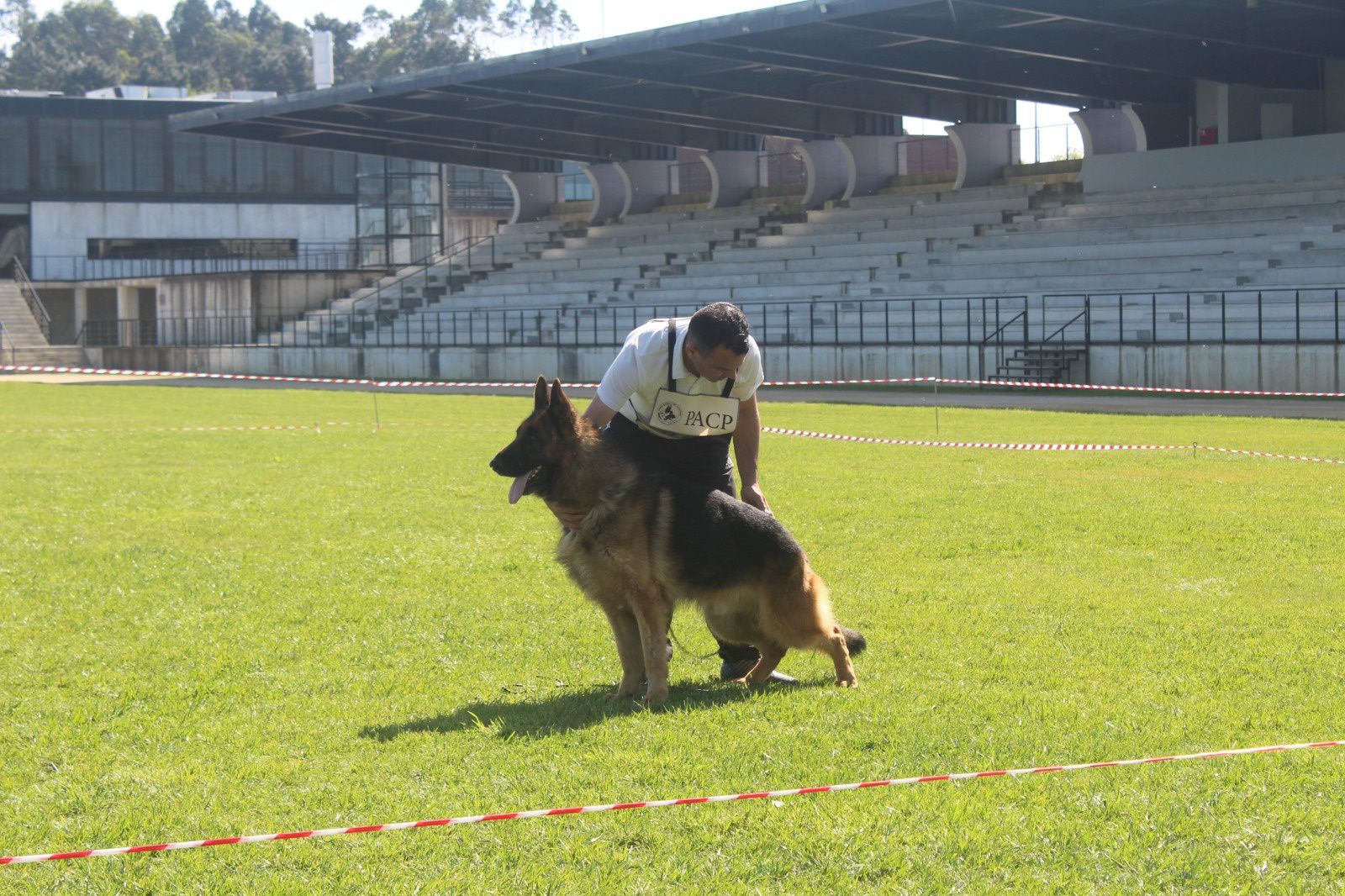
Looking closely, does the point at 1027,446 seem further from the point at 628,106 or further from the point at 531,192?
the point at 531,192

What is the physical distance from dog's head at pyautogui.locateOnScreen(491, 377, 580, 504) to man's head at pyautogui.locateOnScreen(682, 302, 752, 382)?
0.57 m

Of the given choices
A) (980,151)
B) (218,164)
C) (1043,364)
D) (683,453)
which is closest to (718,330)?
(683,453)

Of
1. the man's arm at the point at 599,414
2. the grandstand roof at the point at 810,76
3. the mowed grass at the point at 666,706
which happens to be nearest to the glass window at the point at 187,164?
the grandstand roof at the point at 810,76

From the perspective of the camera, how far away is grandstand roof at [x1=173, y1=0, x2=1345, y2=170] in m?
34.2

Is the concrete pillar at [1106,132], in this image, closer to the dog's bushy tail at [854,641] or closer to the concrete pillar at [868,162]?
the concrete pillar at [868,162]

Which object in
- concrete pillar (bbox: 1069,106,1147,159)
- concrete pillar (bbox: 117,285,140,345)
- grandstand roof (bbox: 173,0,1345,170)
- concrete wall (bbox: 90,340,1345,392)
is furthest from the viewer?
concrete pillar (bbox: 117,285,140,345)

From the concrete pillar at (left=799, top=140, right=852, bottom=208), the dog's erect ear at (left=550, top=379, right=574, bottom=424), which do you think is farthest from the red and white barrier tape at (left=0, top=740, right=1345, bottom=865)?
the concrete pillar at (left=799, top=140, right=852, bottom=208)

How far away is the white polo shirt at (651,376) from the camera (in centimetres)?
654

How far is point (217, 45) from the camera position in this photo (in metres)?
158

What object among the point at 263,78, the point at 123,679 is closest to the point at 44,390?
the point at 123,679

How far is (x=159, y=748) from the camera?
226 inches

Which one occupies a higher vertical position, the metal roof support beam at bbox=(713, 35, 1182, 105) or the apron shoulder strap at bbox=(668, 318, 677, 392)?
the metal roof support beam at bbox=(713, 35, 1182, 105)

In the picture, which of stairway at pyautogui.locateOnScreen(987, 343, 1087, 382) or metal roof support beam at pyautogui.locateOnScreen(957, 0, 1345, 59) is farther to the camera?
metal roof support beam at pyautogui.locateOnScreen(957, 0, 1345, 59)

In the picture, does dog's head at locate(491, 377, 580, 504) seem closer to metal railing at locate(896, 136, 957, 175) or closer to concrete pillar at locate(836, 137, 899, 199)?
concrete pillar at locate(836, 137, 899, 199)
